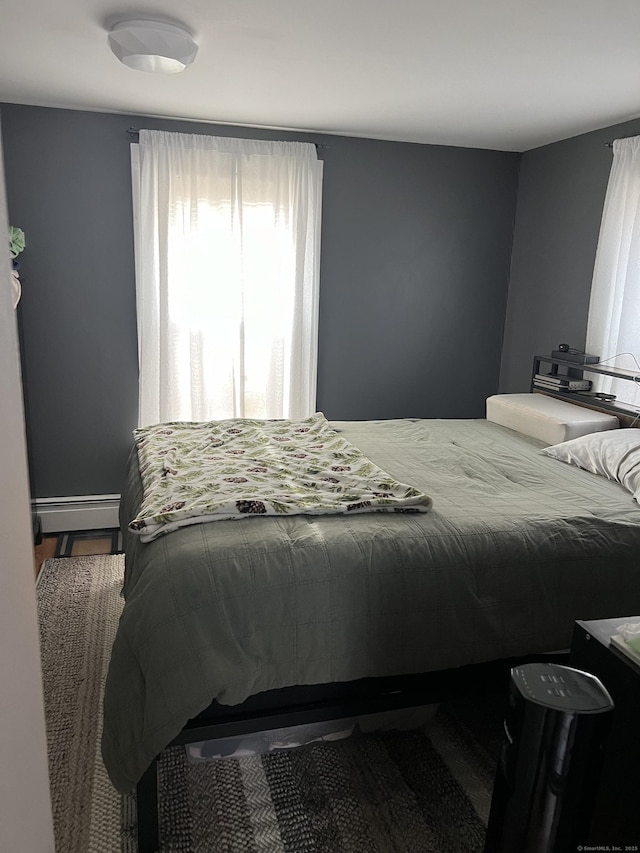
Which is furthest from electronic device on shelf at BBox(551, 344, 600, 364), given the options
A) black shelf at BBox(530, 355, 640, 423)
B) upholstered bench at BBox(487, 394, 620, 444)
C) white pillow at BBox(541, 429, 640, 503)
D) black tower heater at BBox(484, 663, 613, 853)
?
black tower heater at BBox(484, 663, 613, 853)

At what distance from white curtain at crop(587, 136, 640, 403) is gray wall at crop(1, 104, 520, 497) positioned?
103 centimetres

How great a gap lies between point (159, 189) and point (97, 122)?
1.58ft

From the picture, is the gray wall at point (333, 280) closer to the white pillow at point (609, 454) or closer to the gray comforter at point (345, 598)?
the white pillow at point (609, 454)

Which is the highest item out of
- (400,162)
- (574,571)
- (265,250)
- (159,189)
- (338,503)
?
(400,162)

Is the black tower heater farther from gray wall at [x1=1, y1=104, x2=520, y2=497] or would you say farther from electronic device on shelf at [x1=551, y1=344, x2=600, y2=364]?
gray wall at [x1=1, y1=104, x2=520, y2=497]

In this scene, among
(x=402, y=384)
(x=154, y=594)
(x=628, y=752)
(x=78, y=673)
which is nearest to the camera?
(x=628, y=752)

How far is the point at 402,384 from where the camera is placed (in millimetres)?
4473

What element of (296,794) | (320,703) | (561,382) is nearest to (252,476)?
(320,703)

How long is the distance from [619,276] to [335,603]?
2613 mm

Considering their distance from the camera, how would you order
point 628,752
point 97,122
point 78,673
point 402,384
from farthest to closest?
point 402,384 < point 97,122 < point 78,673 < point 628,752

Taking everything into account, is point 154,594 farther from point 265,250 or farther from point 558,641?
point 265,250

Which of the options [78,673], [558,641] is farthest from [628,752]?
[78,673]

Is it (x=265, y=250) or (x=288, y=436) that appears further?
(x=265, y=250)

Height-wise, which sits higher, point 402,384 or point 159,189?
point 159,189
